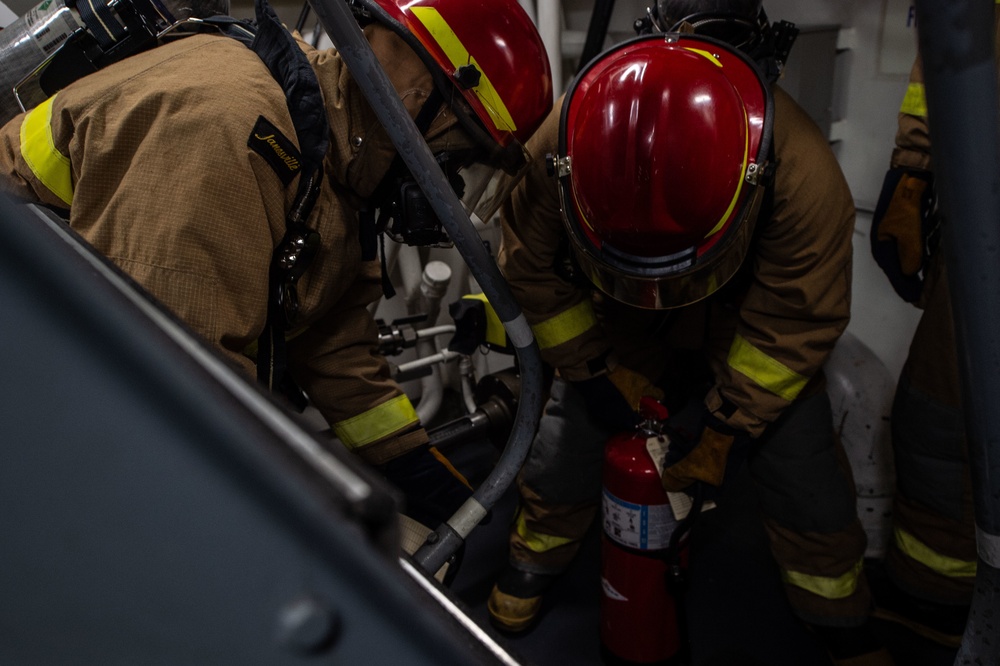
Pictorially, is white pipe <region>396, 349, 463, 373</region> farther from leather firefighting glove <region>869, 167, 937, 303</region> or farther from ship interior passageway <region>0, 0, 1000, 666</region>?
ship interior passageway <region>0, 0, 1000, 666</region>

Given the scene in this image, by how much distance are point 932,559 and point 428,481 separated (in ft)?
4.51

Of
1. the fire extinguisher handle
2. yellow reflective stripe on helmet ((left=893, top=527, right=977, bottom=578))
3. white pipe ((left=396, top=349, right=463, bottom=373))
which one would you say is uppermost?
the fire extinguisher handle

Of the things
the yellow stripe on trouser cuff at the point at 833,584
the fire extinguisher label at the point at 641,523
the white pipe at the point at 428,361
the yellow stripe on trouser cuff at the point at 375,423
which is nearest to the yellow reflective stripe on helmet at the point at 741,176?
the fire extinguisher label at the point at 641,523

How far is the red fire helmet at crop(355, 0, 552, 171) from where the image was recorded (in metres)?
1.28

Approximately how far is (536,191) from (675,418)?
3.51ft

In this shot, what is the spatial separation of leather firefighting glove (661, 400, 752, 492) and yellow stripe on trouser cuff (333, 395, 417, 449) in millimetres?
654

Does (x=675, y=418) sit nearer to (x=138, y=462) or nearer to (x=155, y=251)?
(x=155, y=251)

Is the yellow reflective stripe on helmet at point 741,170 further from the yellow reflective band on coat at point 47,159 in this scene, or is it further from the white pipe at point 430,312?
the white pipe at point 430,312

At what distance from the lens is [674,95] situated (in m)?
1.28

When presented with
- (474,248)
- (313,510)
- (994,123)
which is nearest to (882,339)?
(474,248)

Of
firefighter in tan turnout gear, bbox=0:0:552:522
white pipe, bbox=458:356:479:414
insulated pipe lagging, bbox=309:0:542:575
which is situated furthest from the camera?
white pipe, bbox=458:356:479:414

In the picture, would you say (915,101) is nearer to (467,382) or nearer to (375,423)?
(375,423)

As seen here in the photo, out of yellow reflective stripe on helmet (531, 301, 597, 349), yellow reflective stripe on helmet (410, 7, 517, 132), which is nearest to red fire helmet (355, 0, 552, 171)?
yellow reflective stripe on helmet (410, 7, 517, 132)

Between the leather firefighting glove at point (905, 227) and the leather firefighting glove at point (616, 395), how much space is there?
76cm
